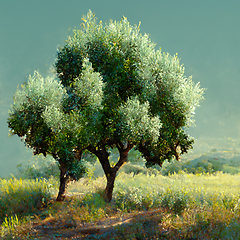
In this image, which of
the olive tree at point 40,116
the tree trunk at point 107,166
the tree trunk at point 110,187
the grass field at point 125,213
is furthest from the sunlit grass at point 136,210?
the olive tree at point 40,116

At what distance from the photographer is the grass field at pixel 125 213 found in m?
12.1

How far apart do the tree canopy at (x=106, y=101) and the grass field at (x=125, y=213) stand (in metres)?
1.73

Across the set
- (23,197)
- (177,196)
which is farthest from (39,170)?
(177,196)

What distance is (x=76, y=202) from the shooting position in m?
16.6

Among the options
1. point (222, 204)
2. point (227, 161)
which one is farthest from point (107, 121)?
point (227, 161)

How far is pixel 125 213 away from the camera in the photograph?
52.3ft

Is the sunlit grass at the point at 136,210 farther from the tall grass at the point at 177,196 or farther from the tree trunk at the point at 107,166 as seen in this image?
the tree trunk at the point at 107,166

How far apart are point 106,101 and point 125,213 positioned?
24.3 feet

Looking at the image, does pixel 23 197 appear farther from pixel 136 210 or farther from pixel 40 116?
pixel 136 210

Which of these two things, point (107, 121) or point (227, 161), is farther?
point (227, 161)

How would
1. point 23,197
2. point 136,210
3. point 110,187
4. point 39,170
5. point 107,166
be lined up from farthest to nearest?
point 39,170 → point 107,166 → point 110,187 → point 23,197 → point 136,210

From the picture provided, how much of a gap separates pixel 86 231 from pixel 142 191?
6.10 m

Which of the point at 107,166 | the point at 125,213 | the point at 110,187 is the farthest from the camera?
the point at 107,166

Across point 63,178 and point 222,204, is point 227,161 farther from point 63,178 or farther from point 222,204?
point 63,178
